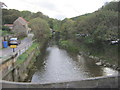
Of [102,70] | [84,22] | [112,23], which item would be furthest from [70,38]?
[102,70]

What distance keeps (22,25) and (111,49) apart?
24.3 m

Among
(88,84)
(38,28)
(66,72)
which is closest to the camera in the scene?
(88,84)

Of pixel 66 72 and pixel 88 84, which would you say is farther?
pixel 66 72

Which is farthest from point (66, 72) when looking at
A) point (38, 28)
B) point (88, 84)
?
point (38, 28)

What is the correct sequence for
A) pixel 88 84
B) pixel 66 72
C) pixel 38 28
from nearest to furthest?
pixel 88 84
pixel 66 72
pixel 38 28

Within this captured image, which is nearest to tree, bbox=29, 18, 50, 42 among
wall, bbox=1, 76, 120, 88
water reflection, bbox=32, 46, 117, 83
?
water reflection, bbox=32, 46, 117, 83

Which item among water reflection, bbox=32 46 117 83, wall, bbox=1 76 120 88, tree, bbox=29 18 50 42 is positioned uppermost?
tree, bbox=29 18 50 42

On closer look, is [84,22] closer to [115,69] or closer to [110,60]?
[110,60]

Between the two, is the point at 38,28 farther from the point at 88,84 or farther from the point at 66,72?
the point at 88,84

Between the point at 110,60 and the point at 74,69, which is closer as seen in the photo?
the point at 74,69

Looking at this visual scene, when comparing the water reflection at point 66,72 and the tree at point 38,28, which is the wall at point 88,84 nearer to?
the water reflection at point 66,72

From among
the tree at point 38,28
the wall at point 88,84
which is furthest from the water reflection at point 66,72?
the tree at point 38,28

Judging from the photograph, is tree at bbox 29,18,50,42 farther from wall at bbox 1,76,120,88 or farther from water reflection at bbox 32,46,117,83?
wall at bbox 1,76,120,88

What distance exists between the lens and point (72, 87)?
7.19 meters
